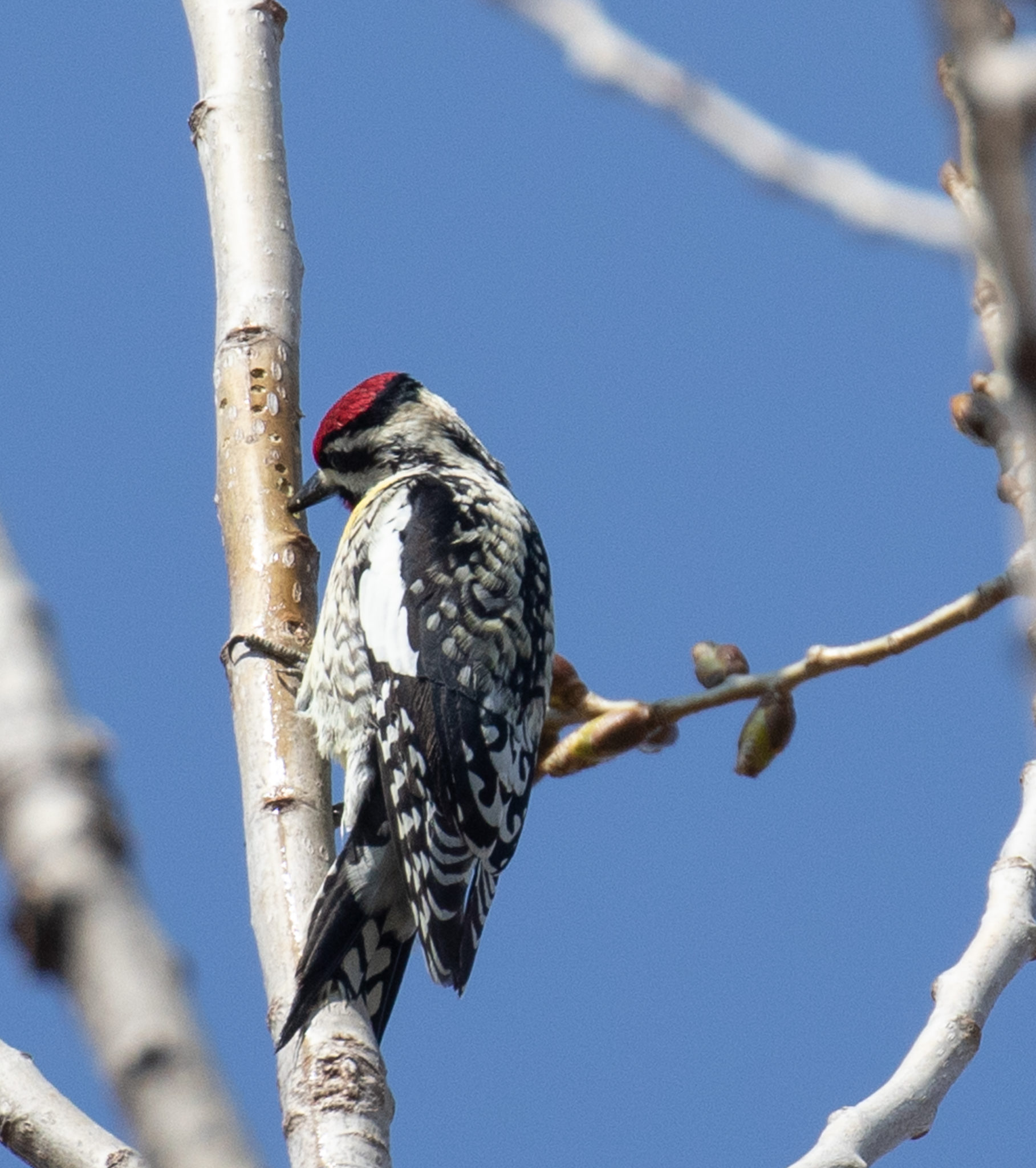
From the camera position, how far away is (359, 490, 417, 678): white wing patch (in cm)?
350

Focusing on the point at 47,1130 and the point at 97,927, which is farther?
the point at 47,1130

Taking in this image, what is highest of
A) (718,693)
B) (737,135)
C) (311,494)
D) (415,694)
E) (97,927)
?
(311,494)

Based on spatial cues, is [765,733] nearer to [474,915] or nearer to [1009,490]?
[1009,490]

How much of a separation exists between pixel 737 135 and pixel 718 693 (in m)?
1.20

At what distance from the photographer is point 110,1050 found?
0.57 m

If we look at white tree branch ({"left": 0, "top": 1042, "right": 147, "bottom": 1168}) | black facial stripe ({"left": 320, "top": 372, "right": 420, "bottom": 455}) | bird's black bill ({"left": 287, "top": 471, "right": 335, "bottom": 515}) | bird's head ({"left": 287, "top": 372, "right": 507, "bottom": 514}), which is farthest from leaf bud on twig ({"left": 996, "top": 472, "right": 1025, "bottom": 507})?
black facial stripe ({"left": 320, "top": 372, "right": 420, "bottom": 455})

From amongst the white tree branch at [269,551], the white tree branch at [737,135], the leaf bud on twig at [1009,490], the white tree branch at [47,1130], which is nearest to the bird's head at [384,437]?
the white tree branch at [269,551]

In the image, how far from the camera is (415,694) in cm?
343

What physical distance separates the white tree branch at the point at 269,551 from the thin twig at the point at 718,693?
49 centimetres

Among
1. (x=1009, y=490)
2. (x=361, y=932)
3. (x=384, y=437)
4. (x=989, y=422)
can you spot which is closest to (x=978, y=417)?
(x=989, y=422)

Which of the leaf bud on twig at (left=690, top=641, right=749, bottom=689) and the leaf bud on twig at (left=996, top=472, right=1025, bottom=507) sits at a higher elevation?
the leaf bud on twig at (left=690, top=641, right=749, bottom=689)

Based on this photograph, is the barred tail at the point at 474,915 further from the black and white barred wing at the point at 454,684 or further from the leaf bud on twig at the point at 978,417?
the leaf bud on twig at the point at 978,417

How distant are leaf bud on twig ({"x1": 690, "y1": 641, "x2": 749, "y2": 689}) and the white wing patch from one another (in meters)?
1.36

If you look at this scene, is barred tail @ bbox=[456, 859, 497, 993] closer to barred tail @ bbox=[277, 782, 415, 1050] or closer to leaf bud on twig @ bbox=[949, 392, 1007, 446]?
barred tail @ bbox=[277, 782, 415, 1050]
